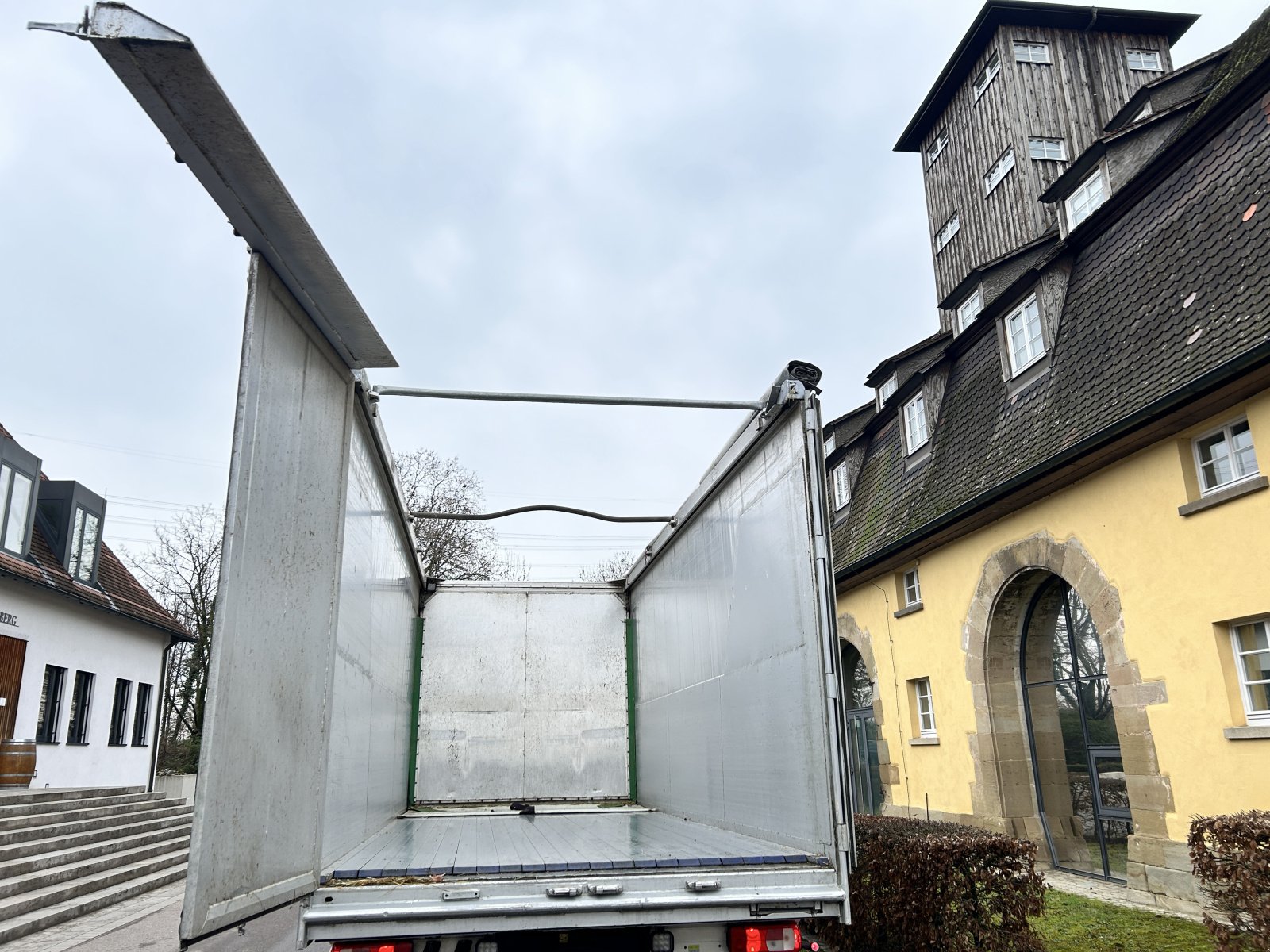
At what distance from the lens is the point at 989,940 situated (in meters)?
6.05

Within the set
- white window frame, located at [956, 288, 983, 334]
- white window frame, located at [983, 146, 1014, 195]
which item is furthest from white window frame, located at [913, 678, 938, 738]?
white window frame, located at [983, 146, 1014, 195]

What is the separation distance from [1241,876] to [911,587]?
8679 millimetres

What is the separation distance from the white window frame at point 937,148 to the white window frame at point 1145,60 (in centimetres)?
356

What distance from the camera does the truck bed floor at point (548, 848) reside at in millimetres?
3965

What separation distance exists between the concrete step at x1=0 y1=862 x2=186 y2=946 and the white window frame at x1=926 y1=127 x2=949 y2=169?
19778mm

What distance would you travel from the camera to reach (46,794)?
45.5 feet

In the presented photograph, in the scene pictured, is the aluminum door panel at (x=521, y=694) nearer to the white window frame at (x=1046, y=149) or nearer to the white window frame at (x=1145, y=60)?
the white window frame at (x=1046, y=149)

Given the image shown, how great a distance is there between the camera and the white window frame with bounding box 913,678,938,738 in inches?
540

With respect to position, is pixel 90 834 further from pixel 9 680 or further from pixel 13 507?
pixel 13 507

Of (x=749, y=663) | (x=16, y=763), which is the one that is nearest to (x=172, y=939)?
(x=749, y=663)

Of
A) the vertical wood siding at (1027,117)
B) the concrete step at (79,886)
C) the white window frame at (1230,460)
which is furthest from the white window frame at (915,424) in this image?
the concrete step at (79,886)

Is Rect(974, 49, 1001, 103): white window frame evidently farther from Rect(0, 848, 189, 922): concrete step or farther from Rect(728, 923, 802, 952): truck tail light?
Rect(0, 848, 189, 922): concrete step

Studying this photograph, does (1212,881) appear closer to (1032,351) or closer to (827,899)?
(827,899)

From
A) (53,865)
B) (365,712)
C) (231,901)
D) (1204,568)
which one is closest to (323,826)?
(231,901)
